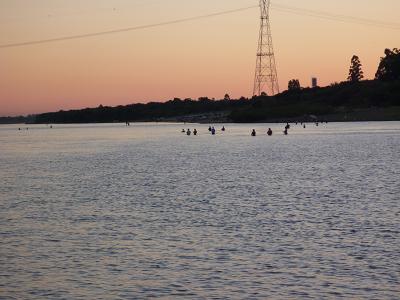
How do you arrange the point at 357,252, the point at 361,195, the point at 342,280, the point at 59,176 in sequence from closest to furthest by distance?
the point at 342,280 → the point at 357,252 → the point at 361,195 → the point at 59,176

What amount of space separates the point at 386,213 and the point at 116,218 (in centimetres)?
1612

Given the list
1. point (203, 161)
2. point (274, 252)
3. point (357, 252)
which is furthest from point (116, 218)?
point (203, 161)

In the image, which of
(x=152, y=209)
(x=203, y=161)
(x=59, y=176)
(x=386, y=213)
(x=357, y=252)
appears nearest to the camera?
(x=357, y=252)

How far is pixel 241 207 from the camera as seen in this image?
46531 millimetres

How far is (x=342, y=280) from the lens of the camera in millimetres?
25266

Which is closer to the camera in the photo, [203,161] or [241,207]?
[241,207]

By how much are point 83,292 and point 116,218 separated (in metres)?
18.0

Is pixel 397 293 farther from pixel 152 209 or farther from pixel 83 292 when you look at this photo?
pixel 152 209

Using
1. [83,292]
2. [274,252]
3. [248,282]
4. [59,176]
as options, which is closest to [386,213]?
[274,252]

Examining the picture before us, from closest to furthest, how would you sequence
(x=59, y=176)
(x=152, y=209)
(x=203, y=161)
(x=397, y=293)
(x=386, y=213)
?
(x=397, y=293) < (x=386, y=213) < (x=152, y=209) < (x=59, y=176) < (x=203, y=161)

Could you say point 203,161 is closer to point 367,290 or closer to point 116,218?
point 116,218

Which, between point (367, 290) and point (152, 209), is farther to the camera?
point (152, 209)

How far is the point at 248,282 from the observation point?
997 inches

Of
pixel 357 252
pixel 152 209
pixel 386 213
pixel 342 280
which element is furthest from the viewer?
pixel 152 209
